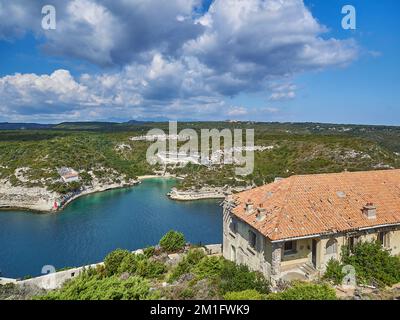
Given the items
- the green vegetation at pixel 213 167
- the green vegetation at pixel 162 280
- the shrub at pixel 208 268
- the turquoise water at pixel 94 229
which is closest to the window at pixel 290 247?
the green vegetation at pixel 162 280

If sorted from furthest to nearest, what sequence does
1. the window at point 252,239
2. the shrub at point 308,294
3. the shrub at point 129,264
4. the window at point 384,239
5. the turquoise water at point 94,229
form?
1. the turquoise water at point 94,229
2. the shrub at point 129,264
3. the window at point 252,239
4. the window at point 384,239
5. the shrub at point 308,294

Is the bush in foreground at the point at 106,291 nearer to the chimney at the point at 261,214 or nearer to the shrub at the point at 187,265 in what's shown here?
the chimney at the point at 261,214

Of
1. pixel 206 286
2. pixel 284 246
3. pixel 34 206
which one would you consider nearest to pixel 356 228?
pixel 284 246

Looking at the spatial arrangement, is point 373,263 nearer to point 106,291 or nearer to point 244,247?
point 244,247
